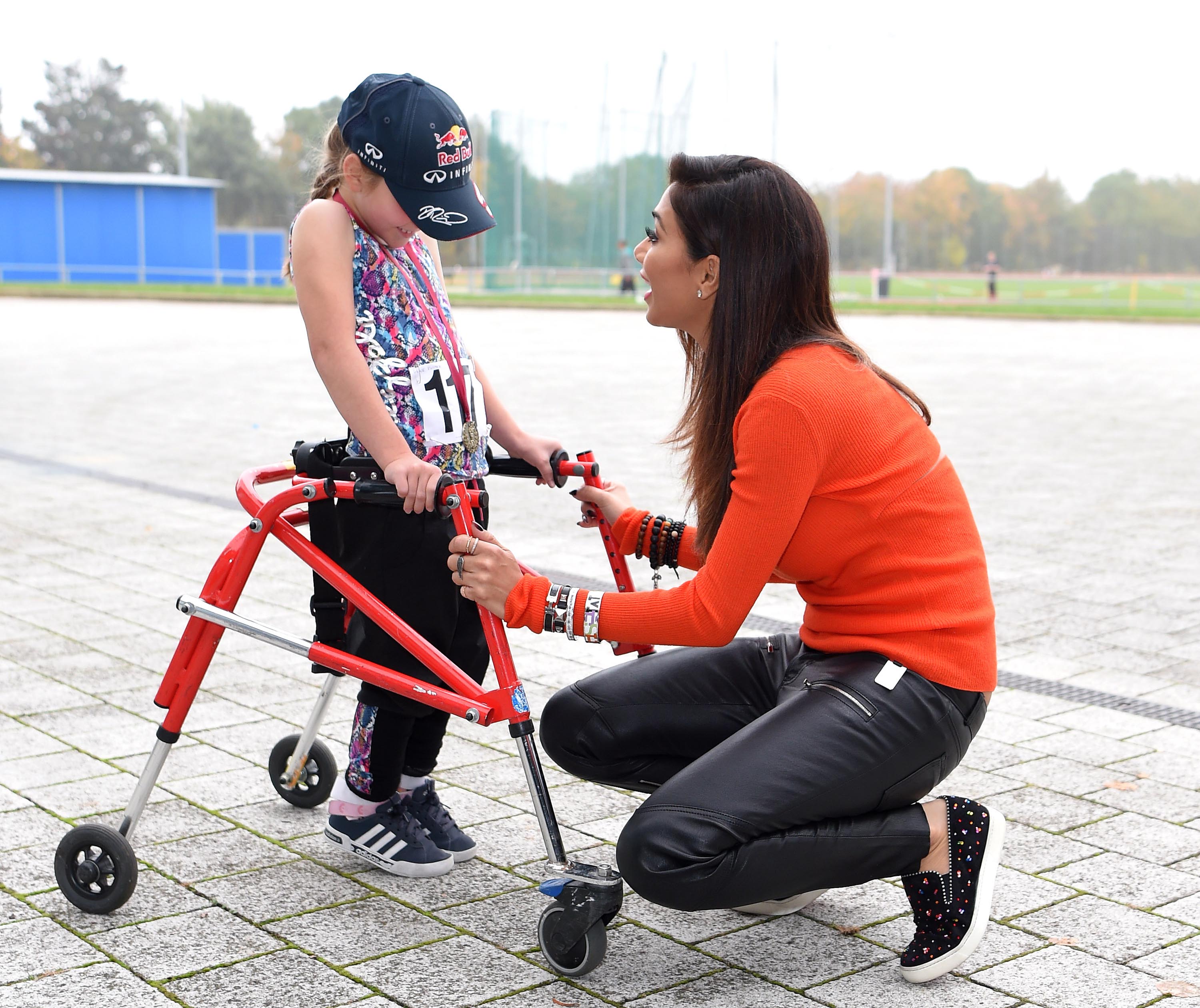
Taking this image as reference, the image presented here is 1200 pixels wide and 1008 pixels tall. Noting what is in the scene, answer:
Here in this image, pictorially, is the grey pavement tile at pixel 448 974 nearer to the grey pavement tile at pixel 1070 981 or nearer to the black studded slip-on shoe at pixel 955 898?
the black studded slip-on shoe at pixel 955 898

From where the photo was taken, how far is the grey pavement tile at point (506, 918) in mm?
2729

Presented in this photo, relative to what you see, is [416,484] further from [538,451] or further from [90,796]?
[90,796]

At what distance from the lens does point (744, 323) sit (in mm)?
2547

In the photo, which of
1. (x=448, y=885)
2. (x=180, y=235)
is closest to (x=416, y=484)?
(x=448, y=885)

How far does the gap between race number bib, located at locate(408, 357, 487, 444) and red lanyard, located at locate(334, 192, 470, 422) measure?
14mm

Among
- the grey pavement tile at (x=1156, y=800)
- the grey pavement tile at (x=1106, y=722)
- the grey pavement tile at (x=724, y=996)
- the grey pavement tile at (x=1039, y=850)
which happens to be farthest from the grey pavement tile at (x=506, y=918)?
the grey pavement tile at (x=1106, y=722)

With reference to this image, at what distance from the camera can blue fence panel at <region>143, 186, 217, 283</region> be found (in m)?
41.7

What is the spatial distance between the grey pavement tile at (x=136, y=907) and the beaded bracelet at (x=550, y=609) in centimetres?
96

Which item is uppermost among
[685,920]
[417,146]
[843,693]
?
[417,146]

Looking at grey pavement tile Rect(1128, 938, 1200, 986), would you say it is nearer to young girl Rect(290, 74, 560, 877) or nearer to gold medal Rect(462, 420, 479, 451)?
young girl Rect(290, 74, 560, 877)

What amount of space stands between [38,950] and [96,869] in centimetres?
18

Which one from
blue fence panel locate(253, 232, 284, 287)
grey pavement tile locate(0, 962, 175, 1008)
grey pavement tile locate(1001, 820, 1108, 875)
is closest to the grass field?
blue fence panel locate(253, 232, 284, 287)

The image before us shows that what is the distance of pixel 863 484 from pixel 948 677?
386 millimetres

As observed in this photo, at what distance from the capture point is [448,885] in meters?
2.99
